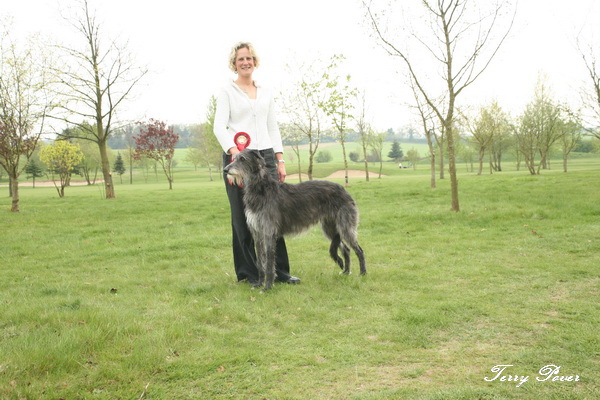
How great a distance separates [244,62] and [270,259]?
9.99 ft

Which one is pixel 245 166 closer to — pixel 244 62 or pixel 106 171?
pixel 244 62

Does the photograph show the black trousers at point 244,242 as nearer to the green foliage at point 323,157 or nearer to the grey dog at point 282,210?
the grey dog at point 282,210

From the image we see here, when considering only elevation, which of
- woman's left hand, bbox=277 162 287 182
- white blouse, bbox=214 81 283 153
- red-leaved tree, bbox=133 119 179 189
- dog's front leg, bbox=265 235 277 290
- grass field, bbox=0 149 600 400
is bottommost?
grass field, bbox=0 149 600 400

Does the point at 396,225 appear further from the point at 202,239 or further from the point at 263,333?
the point at 263,333

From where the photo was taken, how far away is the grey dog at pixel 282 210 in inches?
229

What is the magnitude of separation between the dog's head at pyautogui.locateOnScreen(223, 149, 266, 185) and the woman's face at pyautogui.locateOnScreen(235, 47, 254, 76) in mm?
1332

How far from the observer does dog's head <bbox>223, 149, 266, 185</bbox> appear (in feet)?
18.6

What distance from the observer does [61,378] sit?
10.8 feet

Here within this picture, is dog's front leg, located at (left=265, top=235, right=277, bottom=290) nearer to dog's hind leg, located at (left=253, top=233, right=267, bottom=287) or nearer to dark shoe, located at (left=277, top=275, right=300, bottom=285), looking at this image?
dog's hind leg, located at (left=253, top=233, right=267, bottom=287)

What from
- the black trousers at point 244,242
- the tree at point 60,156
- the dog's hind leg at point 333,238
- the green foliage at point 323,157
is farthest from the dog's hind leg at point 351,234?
the green foliage at point 323,157

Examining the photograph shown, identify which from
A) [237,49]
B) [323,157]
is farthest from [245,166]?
[323,157]

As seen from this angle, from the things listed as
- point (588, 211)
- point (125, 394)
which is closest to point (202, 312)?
point (125, 394)

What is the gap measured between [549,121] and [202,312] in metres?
38.5

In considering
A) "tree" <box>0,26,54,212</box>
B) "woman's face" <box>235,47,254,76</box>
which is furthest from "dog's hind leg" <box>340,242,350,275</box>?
"tree" <box>0,26,54,212</box>
